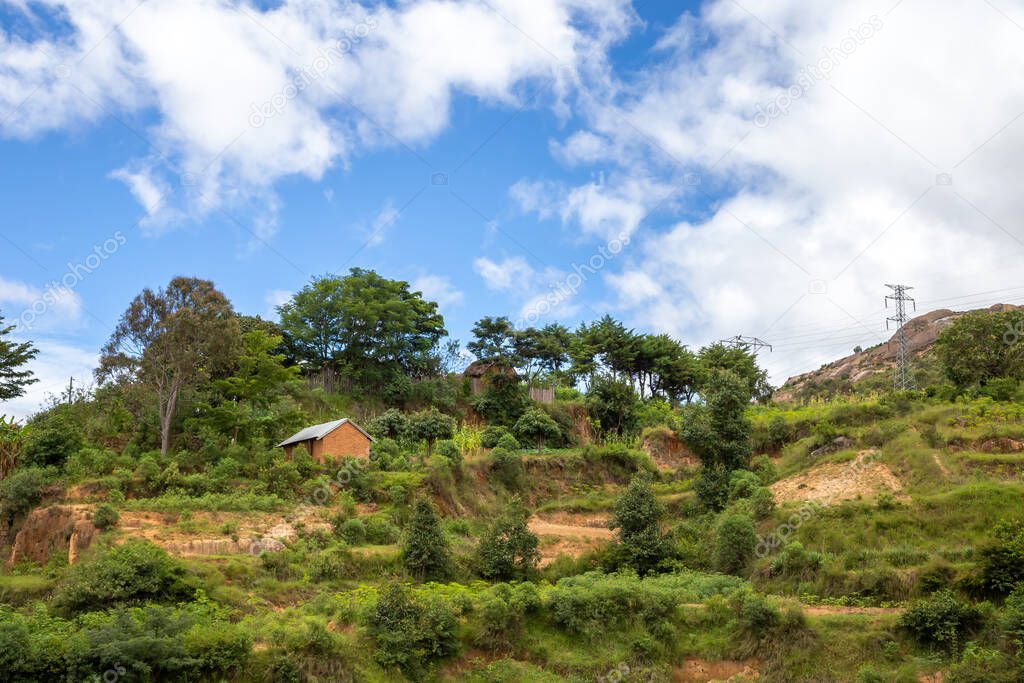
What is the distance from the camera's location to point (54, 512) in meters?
21.7

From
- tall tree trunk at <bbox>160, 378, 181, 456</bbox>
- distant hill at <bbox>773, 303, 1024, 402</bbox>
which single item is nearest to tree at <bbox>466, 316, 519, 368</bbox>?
tall tree trunk at <bbox>160, 378, 181, 456</bbox>

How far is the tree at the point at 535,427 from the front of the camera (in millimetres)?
37469

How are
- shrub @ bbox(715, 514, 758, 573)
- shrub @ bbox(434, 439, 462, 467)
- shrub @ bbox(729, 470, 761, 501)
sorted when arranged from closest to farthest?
1. shrub @ bbox(715, 514, 758, 573)
2. shrub @ bbox(729, 470, 761, 501)
3. shrub @ bbox(434, 439, 462, 467)

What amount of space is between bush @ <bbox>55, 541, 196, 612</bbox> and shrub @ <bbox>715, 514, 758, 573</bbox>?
15.5 metres

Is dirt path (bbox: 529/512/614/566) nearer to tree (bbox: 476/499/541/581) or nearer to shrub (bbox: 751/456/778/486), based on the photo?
tree (bbox: 476/499/541/581)

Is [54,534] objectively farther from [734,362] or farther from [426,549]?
[734,362]

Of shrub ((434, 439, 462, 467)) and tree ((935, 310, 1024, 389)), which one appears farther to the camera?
shrub ((434, 439, 462, 467))

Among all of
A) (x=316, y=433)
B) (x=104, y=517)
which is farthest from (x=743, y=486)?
(x=104, y=517)

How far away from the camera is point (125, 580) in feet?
57.1

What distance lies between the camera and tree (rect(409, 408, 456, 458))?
109 ft

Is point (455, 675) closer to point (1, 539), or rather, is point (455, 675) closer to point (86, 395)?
point (1, 539)

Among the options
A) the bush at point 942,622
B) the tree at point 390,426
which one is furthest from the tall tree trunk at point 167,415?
the bush at point 942,622

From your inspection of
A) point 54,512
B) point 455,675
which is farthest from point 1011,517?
point 54,512

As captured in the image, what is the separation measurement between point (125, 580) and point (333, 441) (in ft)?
39.8
